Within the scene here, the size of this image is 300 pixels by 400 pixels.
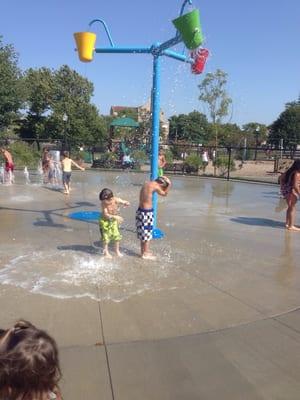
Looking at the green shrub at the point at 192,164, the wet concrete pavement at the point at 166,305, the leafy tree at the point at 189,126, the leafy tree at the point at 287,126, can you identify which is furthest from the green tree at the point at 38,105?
the leafy tree at the point at 189,126

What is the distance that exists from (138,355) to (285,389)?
113 cm

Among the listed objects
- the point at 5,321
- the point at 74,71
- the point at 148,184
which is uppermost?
the point at 74,71

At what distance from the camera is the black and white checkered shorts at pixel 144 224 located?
6.51 metres

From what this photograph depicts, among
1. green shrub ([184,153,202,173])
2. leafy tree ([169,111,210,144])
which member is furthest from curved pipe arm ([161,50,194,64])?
leafy tree ([169,111,210,144])

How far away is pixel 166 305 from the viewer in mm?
4828

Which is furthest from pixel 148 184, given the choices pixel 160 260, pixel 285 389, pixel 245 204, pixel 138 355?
pixel 245 204

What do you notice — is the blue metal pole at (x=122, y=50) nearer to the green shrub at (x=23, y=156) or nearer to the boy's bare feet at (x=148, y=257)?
the boy's bare feet at (x=148, y=257)

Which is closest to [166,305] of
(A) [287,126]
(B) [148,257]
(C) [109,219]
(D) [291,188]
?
(B) [148,257]

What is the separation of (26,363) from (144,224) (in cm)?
500

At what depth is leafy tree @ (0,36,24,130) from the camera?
76.7 ft

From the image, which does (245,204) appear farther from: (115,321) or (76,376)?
(76,376)

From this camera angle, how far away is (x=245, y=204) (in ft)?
40.9

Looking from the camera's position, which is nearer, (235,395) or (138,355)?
(235,395)

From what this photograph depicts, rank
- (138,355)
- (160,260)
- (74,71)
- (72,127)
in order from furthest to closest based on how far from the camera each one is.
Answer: (74,71) → (72,127) → (160,260) → (138,355)
